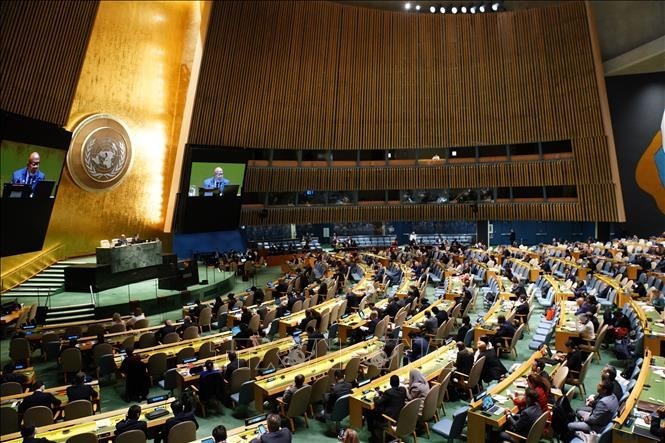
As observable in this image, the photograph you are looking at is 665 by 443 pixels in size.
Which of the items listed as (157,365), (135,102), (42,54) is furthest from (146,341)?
(135,102)

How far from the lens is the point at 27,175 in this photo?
13172 millimetres

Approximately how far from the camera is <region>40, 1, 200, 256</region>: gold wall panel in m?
18.6

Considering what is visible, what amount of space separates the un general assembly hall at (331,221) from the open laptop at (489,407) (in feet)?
0.09

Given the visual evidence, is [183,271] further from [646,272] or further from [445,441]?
[646,272]

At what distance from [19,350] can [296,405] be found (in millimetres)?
6745

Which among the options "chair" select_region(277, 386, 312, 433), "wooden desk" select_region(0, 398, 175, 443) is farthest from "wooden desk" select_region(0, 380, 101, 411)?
"chair" select_region(277, 386, 312, 433)

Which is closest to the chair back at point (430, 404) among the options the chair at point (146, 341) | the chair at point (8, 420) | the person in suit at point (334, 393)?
the person in suit at point (334, 393)

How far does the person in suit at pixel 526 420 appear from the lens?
5828 millimetres

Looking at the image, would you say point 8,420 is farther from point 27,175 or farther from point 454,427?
point 27,175

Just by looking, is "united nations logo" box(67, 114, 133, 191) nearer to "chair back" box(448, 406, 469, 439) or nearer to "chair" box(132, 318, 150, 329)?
"chair" box(132, 318, 150, 329)

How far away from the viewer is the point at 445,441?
22.2 ft

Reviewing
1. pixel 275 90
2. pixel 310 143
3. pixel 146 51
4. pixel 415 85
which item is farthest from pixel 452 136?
pixel 146 51

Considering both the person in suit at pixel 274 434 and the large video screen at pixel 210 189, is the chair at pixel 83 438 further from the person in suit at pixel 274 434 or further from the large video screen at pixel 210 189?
the large video screen at pixel 210 189

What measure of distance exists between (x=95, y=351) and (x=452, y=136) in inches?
916
